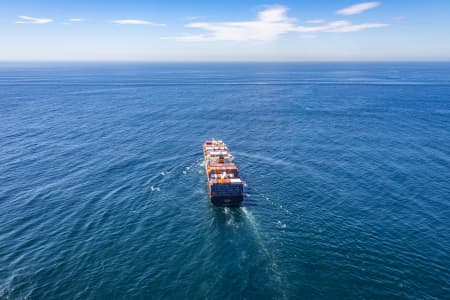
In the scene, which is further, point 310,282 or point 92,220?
point 92,220

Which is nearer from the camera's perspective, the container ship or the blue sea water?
the blue sea water

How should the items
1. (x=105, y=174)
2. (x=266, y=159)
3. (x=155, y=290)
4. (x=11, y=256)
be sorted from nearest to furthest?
(x=155, y=290) < (x=11, y=256) < (x=105, y=174) < (x=266, y=159)

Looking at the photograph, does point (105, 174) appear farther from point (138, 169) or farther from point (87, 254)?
point (87, 254)

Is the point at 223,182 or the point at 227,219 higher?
the point at 223,182

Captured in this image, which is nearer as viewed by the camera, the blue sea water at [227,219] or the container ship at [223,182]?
the blue sea water at [227,219]

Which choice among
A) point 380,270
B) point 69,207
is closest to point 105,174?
point 69,207

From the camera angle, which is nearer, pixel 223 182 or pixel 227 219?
pixel 227 219

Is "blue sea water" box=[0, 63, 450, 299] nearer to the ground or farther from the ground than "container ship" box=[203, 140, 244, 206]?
nearer to the ground

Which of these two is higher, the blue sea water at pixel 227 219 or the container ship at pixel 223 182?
the container ship at pixel 223 182
